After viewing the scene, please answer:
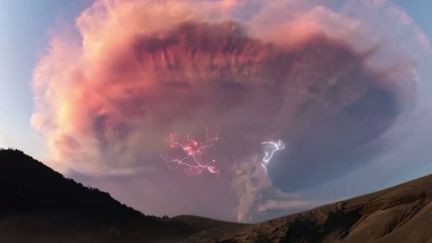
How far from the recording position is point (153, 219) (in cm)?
5603

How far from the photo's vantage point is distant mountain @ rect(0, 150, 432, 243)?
69.4ft

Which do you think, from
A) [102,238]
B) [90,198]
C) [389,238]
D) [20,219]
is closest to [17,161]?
[90,198]

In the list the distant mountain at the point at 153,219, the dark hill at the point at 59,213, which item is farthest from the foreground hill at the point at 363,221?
the dark hill at the point at 59,213

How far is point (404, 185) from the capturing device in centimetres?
2397

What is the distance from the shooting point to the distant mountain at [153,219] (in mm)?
21141

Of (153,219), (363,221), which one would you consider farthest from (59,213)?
(363,221)

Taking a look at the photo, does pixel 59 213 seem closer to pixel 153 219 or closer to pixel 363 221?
pixel 153 219

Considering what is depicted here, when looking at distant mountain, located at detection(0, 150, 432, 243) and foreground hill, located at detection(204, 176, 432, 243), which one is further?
distant mountain, located at detection(0, 150, 432, 243)

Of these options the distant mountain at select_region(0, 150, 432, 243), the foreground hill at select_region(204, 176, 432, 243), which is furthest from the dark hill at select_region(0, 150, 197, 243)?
the foreground hill at select_region(204, 176, 432, 243)

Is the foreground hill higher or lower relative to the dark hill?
lower

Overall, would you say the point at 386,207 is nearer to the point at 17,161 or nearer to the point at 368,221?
the point at 368,221

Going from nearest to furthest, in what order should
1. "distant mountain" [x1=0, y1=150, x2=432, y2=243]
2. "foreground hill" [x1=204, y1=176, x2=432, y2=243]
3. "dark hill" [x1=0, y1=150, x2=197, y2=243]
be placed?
"foreground hill" [x1=204, y1=176, x2=432, y2=243] → "distant mountain" [x1=0, y1=150, x2=432, y2=243] → "dark hill" [x1=0, y1=150, x2=197, y2=243]

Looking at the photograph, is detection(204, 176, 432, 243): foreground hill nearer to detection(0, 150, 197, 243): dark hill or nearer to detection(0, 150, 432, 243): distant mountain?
detection(0, 150, 432, 243): distant mountain

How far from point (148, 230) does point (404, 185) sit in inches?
1210
